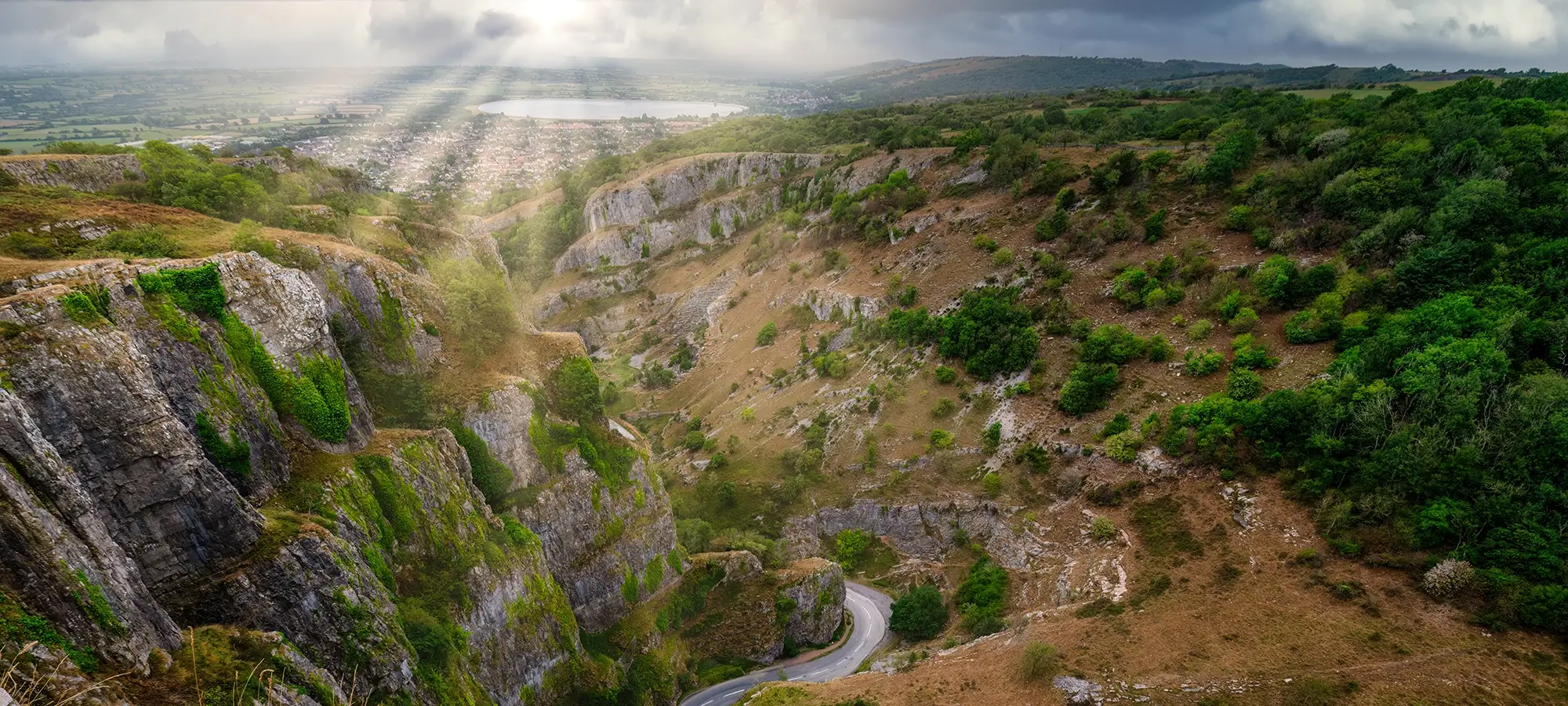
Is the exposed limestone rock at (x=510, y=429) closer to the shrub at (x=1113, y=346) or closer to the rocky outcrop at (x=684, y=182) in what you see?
the shrub at (x=1113, y=346)

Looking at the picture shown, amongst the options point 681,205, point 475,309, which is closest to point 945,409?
point 475,309

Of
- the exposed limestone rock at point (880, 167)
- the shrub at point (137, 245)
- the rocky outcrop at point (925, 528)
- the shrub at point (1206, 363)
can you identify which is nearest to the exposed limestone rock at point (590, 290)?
the exposed limestone rock at point (880, 167)

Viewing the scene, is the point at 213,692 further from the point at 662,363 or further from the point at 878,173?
the point at 878,173

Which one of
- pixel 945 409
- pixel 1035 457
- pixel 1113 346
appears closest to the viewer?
pixel 1035 457

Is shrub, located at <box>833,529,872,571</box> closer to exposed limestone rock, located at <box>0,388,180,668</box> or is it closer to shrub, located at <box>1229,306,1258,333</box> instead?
shrub, located at <box>1229,306,1258,333</box>

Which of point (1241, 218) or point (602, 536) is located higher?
point (1241, 218)

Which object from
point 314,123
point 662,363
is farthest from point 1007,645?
point 314,123

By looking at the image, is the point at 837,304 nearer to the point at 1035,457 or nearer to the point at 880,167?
the point at 880,167

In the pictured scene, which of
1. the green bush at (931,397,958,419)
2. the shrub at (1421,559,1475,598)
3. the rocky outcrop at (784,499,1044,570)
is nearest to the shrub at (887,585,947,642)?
the rocky outcrop at (784,499,1044,570)
